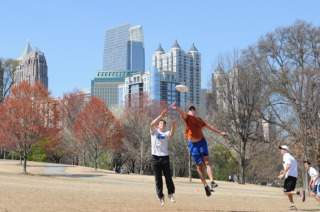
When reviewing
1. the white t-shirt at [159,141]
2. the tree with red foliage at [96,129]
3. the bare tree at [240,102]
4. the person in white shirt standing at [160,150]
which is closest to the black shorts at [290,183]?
the person in white shirt standing at [160,150]

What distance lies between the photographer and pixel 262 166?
53.8 metres

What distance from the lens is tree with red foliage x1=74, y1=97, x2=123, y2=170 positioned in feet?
158

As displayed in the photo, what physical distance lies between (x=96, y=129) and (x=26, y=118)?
36.3ft

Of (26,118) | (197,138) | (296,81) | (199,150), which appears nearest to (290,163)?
(199,150)

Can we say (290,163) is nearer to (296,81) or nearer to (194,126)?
(194,126)

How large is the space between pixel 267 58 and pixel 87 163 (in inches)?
1494

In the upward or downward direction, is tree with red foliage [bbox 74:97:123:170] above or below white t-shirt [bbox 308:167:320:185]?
above

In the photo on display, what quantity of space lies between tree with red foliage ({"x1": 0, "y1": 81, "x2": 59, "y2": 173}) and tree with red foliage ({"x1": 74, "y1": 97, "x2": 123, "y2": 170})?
6.96 metres

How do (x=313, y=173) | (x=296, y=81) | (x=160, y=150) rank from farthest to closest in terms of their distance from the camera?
(x=296, y=81)
(x=313, y=173)
(x=160, y=150)

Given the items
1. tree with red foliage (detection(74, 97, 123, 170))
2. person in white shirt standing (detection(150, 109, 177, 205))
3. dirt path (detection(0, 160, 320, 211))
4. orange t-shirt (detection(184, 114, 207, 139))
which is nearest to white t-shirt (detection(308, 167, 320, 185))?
dirt path (detection(0, 160, 320, 211))

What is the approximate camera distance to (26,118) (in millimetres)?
38719

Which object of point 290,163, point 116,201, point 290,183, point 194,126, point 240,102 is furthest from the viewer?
point 240,102

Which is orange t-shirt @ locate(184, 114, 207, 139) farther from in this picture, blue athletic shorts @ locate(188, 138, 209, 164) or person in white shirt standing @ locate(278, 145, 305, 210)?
person in white shirt standing @ locate(278, 145, 305, 210)

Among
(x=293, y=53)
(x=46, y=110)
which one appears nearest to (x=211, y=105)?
(x=293, y=53)
